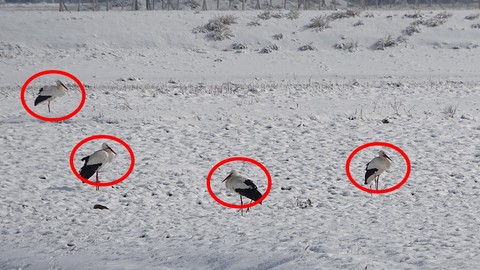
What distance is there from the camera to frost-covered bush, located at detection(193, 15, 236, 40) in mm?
31944

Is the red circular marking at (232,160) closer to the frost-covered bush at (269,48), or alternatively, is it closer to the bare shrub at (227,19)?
the frost-covered bush at (269,48)

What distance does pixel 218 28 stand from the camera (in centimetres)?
3250

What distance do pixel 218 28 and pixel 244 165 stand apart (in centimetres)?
2005

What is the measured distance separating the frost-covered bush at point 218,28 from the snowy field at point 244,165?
9.15 feet

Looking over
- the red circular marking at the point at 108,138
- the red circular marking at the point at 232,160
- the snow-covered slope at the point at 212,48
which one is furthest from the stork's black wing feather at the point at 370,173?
the snow-covered slope at the point at 212,48

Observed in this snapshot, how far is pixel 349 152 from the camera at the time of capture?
14.2 metres

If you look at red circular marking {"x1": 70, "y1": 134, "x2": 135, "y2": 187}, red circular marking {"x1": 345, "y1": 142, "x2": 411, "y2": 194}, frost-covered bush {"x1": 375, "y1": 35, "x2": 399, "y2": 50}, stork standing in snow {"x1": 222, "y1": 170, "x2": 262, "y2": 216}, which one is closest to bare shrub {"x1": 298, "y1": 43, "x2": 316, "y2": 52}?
frost-covered bush {"x1": 375, "y1": 35, "x2": 399, "y2": 50}

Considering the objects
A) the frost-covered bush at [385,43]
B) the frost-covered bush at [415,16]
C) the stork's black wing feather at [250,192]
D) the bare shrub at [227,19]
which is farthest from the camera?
the frost-covered bush at [415,16]

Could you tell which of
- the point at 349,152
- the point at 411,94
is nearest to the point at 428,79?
the point at 411,94

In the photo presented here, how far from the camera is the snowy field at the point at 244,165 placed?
29.6ft

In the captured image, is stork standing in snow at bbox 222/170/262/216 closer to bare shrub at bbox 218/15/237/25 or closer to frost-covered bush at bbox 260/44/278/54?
frost-covered bush at bbox 260/44/278/54

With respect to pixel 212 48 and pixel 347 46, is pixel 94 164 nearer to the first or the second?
pixel 212 48

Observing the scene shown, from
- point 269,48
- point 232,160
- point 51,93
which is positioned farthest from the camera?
point 269,48

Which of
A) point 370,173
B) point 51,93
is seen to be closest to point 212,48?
point 51,93
